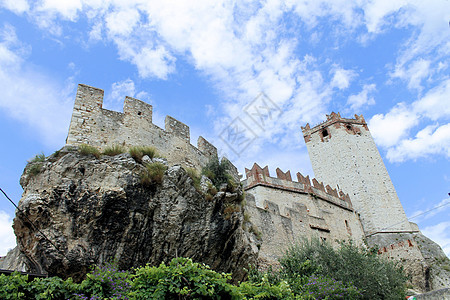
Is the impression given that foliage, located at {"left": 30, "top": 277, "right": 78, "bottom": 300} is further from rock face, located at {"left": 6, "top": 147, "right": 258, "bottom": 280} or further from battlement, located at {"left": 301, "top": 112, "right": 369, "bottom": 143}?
battlement, located at {"left": 301, "top": 112, "right": 369, "bottom": 143}

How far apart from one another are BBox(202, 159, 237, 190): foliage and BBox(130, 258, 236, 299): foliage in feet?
18.8

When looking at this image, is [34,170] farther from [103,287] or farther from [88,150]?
[103,287]

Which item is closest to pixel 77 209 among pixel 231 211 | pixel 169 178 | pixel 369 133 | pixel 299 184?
pixel 169 178

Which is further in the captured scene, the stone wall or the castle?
the stone wall

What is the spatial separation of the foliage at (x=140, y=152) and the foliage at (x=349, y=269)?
6.10m

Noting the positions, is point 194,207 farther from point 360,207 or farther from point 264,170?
point 360,207

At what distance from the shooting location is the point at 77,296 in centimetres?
703

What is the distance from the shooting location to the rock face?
9305 millimetres

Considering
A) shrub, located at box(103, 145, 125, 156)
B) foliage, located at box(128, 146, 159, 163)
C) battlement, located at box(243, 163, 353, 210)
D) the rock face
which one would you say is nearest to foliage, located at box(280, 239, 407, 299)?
the rock face

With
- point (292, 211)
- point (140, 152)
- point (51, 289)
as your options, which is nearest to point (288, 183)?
point (292, 211)

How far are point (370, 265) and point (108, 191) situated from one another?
1013 centimetres

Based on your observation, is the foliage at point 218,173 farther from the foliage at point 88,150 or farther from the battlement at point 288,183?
the battlement at point 288,183

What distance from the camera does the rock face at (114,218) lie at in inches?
366

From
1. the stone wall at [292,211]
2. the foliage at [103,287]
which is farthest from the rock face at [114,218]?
the stone wall at [292,211]
